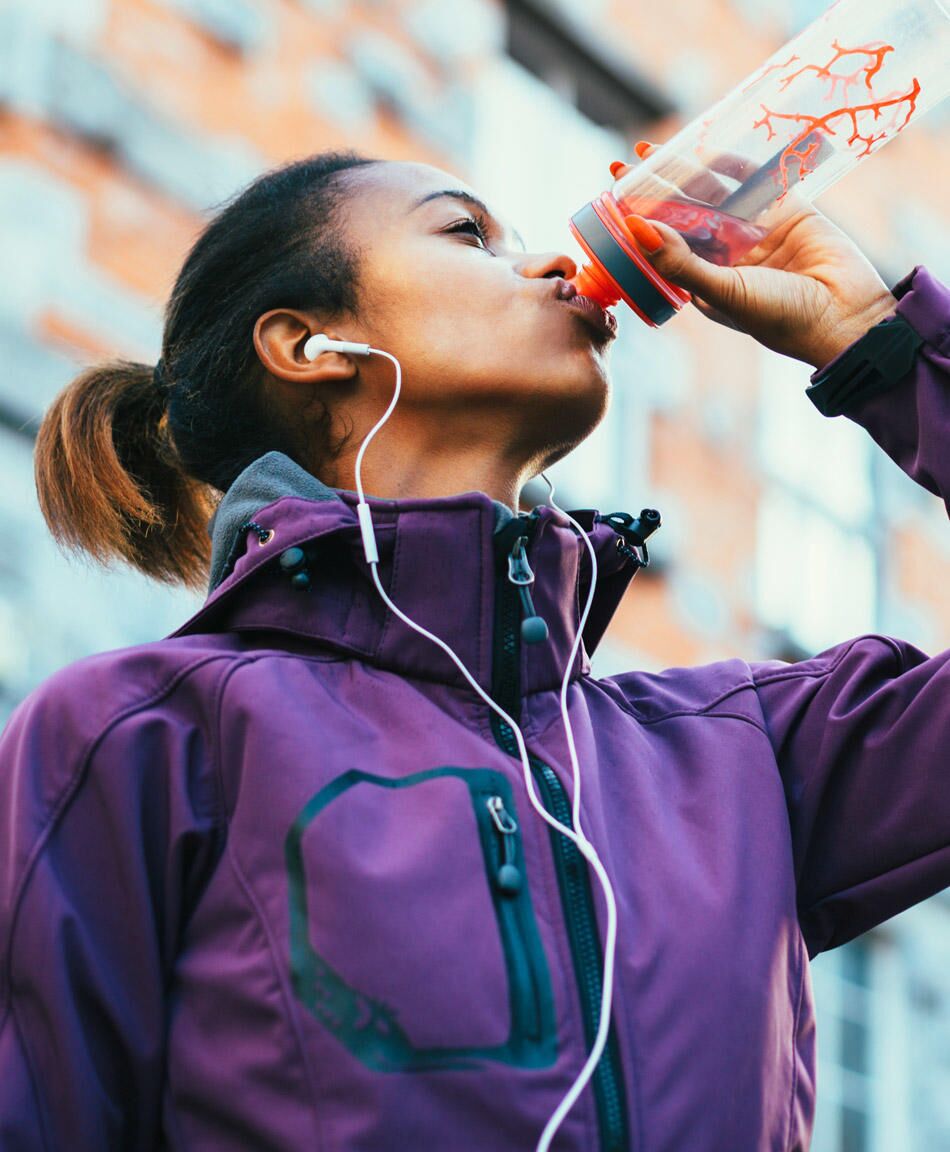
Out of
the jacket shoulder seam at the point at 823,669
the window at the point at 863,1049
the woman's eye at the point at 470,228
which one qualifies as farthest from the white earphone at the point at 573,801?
the window at the point at 863,1049

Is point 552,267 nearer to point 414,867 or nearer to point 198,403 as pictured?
point 198,403

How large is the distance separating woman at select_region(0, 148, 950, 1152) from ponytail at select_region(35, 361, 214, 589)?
219mm

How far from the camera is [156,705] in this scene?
1.93 meters

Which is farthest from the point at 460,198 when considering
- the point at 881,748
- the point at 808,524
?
the point at 808,524

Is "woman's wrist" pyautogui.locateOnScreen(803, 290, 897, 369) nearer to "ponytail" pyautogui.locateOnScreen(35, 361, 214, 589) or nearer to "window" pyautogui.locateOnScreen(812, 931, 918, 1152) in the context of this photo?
"ponytail" pyautogui.locateOnScreen(35, 361, 214, 589)

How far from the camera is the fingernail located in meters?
2.35

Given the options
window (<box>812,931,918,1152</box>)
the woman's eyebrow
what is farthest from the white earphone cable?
window (<box>812,931,918,1152</box>)

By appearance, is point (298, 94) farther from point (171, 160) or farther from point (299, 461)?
point (299, 461)

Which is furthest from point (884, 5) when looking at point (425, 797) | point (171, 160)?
point (171, 160)

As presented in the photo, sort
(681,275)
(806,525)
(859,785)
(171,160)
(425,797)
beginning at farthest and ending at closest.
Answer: (806,525), (171,160), (681,275), (859,785), (425,797)

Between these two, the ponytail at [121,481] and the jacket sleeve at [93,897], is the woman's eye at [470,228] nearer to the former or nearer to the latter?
the ponytail at [121,481]

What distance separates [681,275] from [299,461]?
58cm

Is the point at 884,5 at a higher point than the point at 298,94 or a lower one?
lower

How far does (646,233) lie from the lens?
235 centimetres
